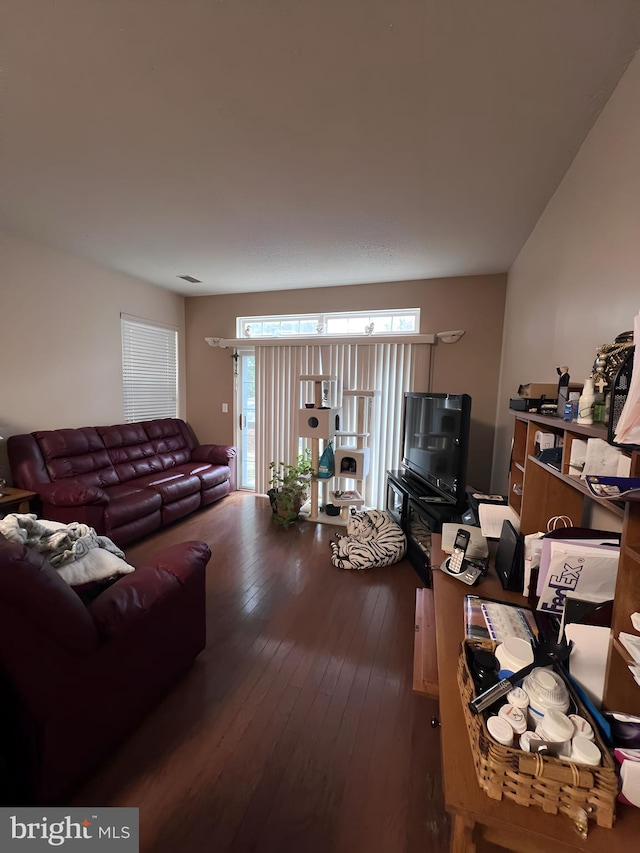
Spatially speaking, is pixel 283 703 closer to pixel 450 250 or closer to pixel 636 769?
pixel 636 769

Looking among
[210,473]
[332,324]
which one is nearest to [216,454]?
[210,473]

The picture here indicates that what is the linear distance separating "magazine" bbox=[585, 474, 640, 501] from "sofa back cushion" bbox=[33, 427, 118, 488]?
11.5ft

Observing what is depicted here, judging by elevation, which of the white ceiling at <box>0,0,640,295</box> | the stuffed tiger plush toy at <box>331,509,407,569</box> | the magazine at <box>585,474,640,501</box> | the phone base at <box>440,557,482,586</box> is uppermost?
the white ceiling at <box>0,0,640,295</box>

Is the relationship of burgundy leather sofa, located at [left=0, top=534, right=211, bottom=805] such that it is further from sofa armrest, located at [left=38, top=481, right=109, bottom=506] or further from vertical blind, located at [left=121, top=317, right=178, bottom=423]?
vertical blind, located at [left=121, top=317, right=178, bottom=423]

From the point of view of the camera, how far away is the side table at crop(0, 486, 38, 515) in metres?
2.66

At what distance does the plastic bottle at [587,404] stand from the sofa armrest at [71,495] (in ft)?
10.5

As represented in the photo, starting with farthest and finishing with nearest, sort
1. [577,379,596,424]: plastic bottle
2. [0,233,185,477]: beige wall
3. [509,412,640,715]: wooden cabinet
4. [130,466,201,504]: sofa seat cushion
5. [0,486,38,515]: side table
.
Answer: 1. [130,466,201,504]: sofa seat cushion
2. [0,233,185,477]: beige wall
3. [0,486,38,515]: side table
4. [577,379,596,424]: plastic bottle
5. [509,412,640,715]: wooden cabinet

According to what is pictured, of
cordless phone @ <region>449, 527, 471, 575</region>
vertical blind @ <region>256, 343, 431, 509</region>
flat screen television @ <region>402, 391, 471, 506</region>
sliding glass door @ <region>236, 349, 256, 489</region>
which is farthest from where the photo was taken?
sliding glass door @ <region>236, 349, 256, 489</region>

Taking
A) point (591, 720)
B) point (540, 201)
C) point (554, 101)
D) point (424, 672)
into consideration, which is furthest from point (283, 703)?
point (540, 201)

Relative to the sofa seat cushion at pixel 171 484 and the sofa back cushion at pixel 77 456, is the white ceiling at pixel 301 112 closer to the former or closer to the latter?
the sofa back cushion at pixel 77 456

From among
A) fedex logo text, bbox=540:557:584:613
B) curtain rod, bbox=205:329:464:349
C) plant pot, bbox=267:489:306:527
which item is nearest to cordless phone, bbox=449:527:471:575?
fedex logo text, bbox=540:557:584:613

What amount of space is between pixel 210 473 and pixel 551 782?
3854mm

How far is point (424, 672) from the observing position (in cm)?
135

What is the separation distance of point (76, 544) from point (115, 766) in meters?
0.86
